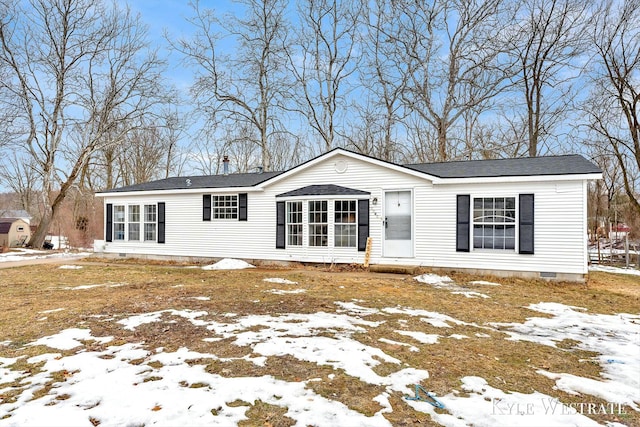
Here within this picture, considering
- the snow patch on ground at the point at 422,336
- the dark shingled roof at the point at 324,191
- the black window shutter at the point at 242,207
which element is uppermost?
the dark shingled roof at the point at 324,191

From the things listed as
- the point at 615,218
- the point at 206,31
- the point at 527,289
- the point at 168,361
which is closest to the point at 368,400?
the point at 168,361

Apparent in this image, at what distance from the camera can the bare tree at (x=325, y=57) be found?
21.2m

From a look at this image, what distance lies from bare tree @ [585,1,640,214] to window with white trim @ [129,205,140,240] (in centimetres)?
2109

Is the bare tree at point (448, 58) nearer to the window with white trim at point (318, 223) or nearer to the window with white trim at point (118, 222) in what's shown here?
the window with white trim at point (318, 223)

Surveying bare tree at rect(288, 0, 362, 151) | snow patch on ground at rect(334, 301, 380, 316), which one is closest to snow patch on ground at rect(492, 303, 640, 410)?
snow patch on ground at rect(334, 301, 380, 316)

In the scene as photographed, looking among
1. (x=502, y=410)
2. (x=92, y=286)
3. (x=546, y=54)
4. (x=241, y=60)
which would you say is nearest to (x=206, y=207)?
(x=92, y=286)

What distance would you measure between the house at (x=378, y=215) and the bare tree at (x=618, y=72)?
915 cm

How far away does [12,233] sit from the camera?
25875 millimetres

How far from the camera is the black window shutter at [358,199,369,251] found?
11094 millimetres

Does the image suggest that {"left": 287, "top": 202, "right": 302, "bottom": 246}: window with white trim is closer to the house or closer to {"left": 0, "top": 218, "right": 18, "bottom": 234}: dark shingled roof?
the house

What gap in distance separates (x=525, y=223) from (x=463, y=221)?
4.91 feet

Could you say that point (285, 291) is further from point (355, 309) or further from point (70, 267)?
point (70, 267)

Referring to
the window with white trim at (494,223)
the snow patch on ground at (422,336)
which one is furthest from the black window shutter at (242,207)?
the snow patch on ground at (422,336)

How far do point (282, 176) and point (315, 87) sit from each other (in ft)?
39.3
